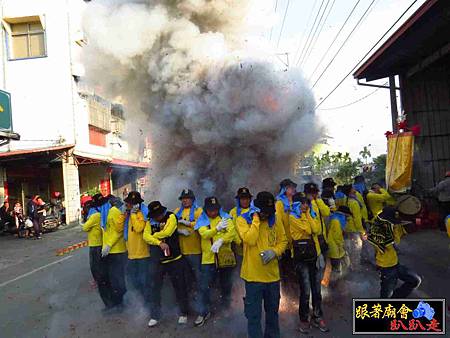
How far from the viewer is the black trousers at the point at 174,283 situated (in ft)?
15.3

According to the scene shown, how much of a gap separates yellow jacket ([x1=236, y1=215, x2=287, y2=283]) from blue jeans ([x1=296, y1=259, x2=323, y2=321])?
2.04 ft

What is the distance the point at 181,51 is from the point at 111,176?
17427 millimetres

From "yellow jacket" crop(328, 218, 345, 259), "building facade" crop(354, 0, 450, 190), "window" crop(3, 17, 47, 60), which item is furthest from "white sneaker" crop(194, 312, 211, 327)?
"window" crop(3, 17, 47, 60)

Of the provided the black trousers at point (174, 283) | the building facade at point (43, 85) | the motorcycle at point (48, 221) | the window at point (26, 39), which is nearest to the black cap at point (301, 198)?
the black trousers at point (174, 283)

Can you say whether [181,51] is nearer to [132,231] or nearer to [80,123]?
[132,231]

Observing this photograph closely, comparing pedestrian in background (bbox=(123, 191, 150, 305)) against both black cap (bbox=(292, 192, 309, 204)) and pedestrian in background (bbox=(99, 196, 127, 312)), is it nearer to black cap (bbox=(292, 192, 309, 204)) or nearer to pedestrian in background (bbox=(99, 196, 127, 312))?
pedestrian in background (bbox=(99, 196, 127, 312))

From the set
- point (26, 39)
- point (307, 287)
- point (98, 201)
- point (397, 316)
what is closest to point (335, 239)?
point (307, 287)

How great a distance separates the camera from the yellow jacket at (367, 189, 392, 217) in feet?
21.7

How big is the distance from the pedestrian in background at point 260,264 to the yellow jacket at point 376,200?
3527 mm

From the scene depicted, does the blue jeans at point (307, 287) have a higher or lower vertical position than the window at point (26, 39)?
lower

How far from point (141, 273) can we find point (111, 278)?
1.98ft

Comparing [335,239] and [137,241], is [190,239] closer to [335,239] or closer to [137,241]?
[137,241]

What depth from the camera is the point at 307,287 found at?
4.22m

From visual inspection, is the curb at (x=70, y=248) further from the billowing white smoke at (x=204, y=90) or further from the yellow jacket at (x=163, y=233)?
the yellow jacket at (x=163, y=233)
